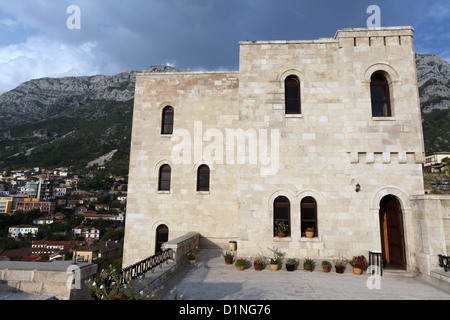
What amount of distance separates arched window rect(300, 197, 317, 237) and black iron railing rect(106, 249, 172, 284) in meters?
5.71

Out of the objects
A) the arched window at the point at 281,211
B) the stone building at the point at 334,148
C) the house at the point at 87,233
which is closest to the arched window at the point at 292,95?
the stone building at the point at 334,148

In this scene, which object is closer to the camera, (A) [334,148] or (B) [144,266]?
(B) [144,266]

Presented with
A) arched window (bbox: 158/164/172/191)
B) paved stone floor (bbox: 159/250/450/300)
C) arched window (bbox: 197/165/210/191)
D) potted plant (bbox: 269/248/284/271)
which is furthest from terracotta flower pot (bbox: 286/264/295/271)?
arched window (bbox: 158/164/172/191)

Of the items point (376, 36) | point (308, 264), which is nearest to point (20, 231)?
point (308, 264)

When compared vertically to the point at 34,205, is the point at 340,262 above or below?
above

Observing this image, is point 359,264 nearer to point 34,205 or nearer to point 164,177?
point 164,177

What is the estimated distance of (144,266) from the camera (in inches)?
316

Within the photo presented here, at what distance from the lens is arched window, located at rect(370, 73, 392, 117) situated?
12.1 m

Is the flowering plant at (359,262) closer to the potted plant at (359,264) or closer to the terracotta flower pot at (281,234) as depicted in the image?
the potted plant at (359,264)

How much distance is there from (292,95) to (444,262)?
8739mm

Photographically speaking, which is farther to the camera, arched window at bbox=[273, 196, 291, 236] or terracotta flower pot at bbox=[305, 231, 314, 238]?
arched window at bbox=[273, 196, 291, 236]

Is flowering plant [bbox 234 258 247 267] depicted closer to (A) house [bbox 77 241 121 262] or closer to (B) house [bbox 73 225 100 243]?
(A) house [bbox 77 241 121 262]

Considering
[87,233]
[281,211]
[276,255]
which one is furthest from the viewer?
[87,233]

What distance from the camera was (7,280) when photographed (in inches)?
204
